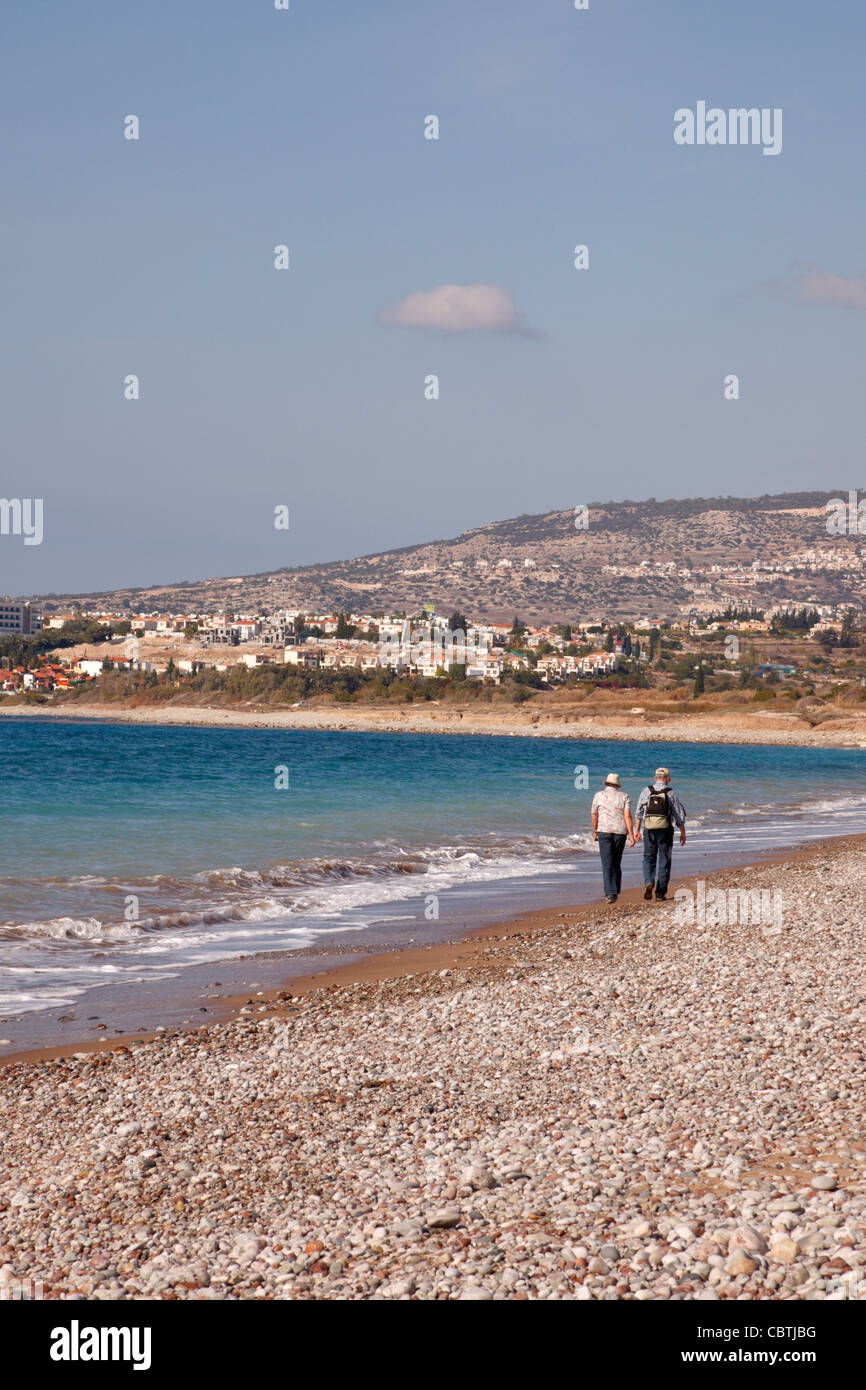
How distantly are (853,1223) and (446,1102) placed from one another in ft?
8.32

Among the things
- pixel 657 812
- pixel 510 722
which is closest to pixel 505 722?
pixel 510 722

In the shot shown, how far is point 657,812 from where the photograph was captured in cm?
1531

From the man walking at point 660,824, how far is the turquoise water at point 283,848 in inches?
56.5

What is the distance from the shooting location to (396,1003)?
9344 millimetres

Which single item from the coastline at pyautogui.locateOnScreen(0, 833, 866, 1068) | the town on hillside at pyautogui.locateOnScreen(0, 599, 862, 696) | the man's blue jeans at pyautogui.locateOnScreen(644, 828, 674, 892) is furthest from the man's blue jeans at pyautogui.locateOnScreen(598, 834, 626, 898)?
the town on hillside at pyautogui.locateOnScreen(0, 599, 862, 696)

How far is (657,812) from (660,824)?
182 mm

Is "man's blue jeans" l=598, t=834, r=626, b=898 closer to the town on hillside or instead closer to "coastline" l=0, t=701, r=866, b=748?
"coastline" l=0, t=701, r=866, b=748

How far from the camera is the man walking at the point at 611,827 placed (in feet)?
50.1

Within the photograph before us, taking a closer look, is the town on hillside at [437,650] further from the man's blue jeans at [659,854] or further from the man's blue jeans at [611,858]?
the man's blue jeans at [611,858]

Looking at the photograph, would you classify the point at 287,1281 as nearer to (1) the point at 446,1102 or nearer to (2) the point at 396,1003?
(1) the point at 446,1102

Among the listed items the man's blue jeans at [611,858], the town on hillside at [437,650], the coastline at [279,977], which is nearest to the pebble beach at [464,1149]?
the coastline at [279,977]

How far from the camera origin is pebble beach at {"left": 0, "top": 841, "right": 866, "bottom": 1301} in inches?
173
